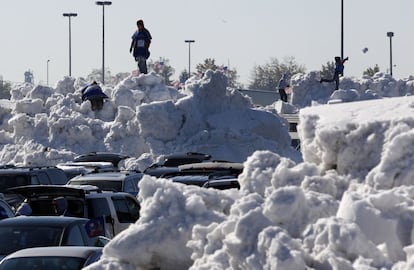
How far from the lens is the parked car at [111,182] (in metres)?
24.7

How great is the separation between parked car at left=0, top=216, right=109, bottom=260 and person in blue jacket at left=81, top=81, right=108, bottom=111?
90.7 ft

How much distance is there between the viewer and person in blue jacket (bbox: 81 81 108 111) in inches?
1727

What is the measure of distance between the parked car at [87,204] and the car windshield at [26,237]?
12.5 ft

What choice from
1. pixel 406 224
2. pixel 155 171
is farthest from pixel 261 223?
pixel 155 171

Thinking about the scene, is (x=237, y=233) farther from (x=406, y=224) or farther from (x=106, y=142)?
(x=106, y=142)

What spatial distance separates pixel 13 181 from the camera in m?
25.3

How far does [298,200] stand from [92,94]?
36196 mm

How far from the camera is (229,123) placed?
39750 millimetres

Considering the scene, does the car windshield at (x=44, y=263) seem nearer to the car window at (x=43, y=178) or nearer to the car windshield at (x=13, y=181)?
the car windshield at (x=13, y=181)

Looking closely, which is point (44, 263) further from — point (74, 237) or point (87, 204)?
point (87, 204)

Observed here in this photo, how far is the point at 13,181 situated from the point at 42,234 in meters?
9.62

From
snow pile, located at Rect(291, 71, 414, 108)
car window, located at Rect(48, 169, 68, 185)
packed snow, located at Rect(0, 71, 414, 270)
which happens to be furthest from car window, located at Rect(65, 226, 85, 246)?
snow pile, located at Rect(291, 71, 414, 108)

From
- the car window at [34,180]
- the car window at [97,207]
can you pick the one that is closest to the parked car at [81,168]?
the car window at [34,180]

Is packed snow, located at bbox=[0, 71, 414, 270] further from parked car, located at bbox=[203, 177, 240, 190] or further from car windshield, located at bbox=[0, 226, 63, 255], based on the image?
parked car, located at bbox=[203, 177, 240, 190]
